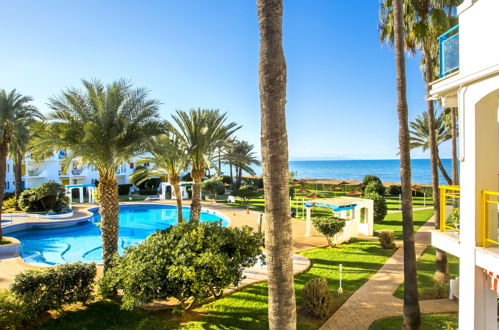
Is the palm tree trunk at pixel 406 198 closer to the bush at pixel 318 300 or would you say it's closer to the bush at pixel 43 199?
the bush at pixel 318 300

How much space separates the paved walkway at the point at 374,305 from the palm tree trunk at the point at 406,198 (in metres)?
1.28

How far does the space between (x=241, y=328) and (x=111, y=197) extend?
6433mm

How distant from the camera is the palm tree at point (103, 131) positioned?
10477 mm

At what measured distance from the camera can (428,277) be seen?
11133 millimetres

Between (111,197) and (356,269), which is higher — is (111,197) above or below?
above

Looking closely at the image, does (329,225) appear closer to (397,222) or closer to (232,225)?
(232,225)

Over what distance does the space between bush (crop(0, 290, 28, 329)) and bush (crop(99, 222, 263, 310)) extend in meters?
2.10

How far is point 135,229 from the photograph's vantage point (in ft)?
79.6

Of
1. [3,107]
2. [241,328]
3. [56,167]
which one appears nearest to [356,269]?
[241,328]

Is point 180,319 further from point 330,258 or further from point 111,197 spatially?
point 330,258

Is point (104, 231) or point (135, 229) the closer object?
point (104, 231)

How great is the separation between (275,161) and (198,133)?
12.1 metres

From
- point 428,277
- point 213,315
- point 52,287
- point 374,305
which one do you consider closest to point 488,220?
point 374,305

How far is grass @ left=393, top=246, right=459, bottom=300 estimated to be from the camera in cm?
962
